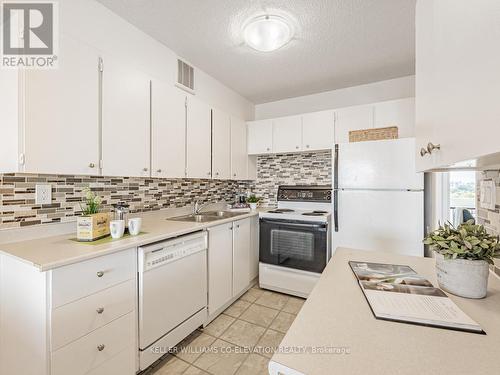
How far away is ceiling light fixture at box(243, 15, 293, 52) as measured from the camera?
5.66 feet

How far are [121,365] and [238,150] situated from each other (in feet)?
7.84

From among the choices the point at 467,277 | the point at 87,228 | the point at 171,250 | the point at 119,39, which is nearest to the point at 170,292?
the point at 171,250

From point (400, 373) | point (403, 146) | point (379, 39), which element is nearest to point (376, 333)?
point (400, 373)

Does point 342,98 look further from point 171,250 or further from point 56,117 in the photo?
point 56,117

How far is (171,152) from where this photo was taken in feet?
6.56

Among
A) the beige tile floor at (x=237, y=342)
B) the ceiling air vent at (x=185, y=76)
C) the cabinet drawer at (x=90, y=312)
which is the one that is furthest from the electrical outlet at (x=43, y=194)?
the ceiling air vent at (x=185, y=76)

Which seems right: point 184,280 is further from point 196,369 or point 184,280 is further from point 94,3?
point 94,3

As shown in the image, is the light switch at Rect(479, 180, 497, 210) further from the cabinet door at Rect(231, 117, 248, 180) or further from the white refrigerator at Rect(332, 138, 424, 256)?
the cabinet door at Rect(231, 117, 248, 180)

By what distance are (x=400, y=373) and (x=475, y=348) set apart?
0.24m

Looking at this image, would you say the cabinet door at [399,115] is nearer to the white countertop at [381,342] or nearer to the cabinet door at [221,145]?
the cabinet door at [221,145]

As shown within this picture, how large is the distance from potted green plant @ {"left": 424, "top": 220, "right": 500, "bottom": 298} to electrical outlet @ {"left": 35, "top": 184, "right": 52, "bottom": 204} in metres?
2.14

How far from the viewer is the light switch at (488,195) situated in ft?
3.30

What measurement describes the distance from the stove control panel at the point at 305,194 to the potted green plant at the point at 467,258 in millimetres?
2102

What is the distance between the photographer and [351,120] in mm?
2686
